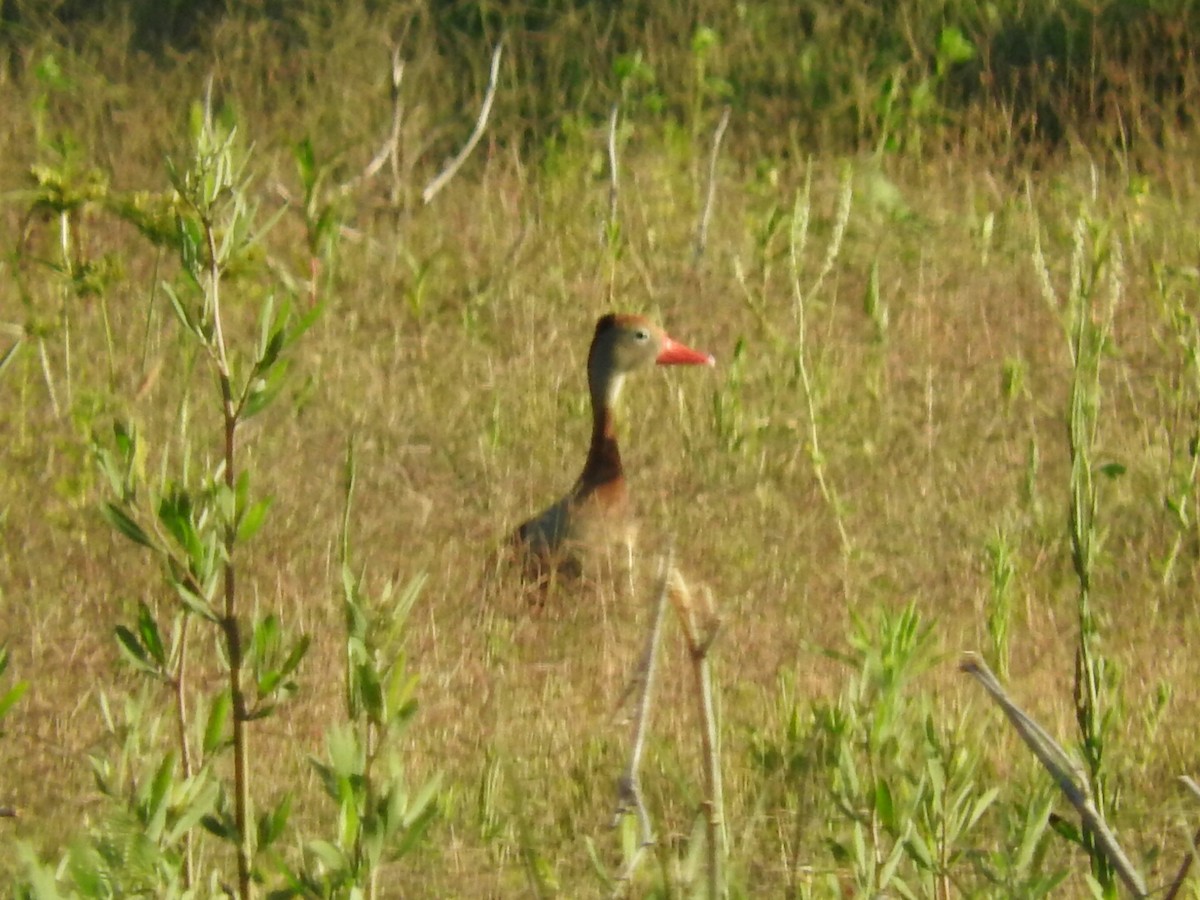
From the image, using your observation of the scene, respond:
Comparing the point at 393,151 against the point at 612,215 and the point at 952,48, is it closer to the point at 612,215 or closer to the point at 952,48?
the point at 612,215

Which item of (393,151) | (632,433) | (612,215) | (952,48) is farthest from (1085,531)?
(952,48)

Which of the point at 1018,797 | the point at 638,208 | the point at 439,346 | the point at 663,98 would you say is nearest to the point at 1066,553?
the point at 1018,797

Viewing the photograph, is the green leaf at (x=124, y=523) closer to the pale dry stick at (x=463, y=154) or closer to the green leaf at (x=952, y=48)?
the pale dry stick at (x=463, y=154)

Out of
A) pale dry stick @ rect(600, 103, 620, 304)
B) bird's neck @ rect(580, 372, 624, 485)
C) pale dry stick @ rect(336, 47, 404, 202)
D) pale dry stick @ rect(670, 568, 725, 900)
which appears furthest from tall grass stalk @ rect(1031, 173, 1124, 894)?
pale dry stick @ rect(336, 47, 404, 202)

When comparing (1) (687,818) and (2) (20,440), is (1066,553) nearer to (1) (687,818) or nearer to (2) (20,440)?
(1) (687,818)

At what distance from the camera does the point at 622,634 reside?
3969mm

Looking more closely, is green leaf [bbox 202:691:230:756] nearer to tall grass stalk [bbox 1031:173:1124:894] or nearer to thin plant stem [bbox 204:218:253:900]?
thin plant stem [bbox 204:218:253:900]

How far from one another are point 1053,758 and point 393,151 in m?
4.87

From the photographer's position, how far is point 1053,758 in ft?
5.34

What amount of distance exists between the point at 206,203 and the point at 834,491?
2769mm

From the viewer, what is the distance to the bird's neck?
444 cm

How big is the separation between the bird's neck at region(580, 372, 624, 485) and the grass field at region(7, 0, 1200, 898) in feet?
0.62

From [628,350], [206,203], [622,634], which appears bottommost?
[622,634]

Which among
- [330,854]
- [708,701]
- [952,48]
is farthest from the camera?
[952,48]
